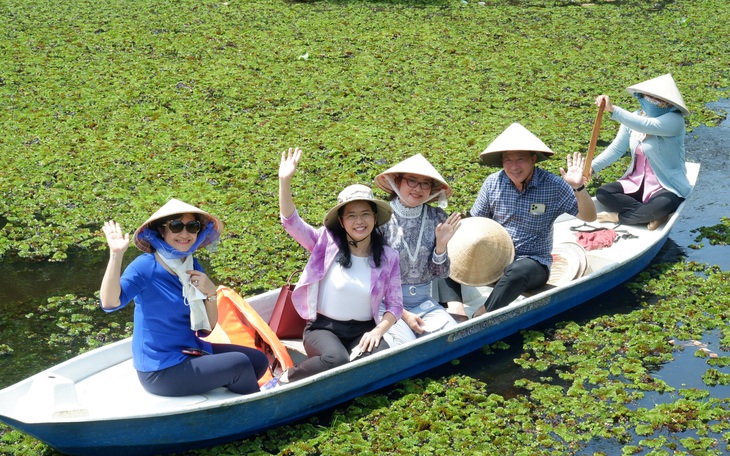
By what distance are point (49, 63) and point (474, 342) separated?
832 centimetres

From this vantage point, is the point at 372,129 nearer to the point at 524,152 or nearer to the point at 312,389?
the point at 524,152

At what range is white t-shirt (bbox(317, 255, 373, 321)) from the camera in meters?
5.19

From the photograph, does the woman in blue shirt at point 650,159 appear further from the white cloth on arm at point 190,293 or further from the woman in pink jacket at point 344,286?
the white cloth on arm at point 190,293

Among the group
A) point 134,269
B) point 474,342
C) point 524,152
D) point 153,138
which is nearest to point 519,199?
point 524,152

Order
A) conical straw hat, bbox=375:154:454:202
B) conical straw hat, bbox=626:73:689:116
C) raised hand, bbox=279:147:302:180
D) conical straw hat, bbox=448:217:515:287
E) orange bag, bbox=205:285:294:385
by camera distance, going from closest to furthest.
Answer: raised hand, bbox=279:147:302:180, orange bag, bbox=205:285:294:385, conical straw hat, bbox=375:154:454:202, conical straw hat, bbox=448:217:515:287, conical straw hat, bbox=626:73:689:116

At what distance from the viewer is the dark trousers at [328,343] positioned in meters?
5.08

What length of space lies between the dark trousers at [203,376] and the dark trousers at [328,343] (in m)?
0.34

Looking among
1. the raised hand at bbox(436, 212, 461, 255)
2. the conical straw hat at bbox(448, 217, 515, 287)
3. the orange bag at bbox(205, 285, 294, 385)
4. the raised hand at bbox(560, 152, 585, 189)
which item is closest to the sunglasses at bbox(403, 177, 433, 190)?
the raised hand at bbox(436, 212, 461, 255)

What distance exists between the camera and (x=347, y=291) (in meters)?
5.19

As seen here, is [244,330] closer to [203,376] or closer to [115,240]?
[203,376]

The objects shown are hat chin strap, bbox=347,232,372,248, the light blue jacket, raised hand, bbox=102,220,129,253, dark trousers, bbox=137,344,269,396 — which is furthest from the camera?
the light blue jacket

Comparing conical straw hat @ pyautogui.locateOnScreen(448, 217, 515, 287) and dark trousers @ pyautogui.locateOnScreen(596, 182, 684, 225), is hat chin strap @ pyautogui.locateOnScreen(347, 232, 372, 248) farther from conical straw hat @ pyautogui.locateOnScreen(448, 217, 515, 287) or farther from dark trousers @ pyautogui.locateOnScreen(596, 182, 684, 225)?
dark trousers @ pyautogui.locateOnScreen(596, 182, 684, 225)

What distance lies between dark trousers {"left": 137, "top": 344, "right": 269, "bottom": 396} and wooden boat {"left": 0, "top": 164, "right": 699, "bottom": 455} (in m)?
0.06

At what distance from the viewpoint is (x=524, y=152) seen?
6.08 metres
